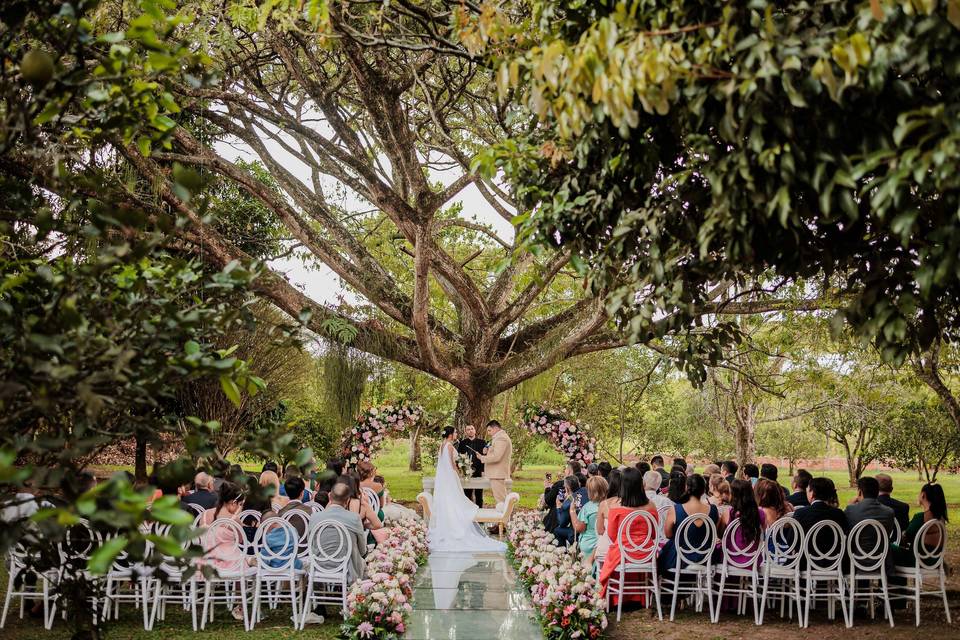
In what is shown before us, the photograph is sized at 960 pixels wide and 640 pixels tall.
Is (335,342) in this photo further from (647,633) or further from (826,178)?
(826,178)

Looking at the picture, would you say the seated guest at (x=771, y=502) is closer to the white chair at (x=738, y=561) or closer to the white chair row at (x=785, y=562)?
the white chair row at (x=785, y=562)

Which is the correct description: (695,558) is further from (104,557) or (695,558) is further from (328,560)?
(104,557)

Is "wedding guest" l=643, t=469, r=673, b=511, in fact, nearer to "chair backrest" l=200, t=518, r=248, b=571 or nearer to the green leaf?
"chair backrest" l=200, t=518, r=248, b=571

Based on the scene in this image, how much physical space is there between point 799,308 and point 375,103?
783 centimetres

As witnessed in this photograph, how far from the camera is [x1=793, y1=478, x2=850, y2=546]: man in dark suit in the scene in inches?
323

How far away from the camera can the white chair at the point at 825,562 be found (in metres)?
7.88

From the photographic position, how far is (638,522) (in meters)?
8.25

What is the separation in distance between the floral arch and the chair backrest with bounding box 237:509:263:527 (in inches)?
237

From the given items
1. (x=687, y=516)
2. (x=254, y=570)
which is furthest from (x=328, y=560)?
(x=687, y=516)

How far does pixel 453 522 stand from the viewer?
12.8 m

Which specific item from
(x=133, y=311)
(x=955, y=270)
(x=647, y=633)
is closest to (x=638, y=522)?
(x=647, y=633)

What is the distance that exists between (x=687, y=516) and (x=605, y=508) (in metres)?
0.93

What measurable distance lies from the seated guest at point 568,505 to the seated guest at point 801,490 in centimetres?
237

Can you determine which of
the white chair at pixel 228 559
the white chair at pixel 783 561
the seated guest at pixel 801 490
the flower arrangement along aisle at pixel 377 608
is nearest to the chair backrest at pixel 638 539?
the white chair at pixel 783 561
